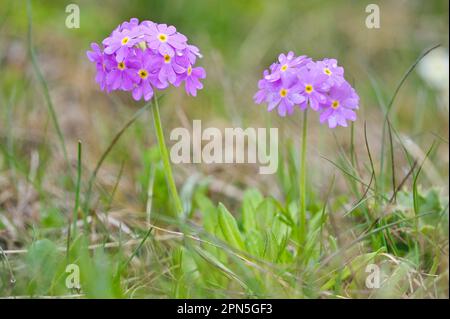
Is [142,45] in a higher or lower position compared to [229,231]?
higher

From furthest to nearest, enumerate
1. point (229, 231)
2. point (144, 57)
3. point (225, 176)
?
point (225, 176), point (229, 231), point (144, 57)

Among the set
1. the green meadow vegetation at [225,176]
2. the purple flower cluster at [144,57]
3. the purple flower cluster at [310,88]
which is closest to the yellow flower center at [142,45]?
the purple flower cluster at [144,57]

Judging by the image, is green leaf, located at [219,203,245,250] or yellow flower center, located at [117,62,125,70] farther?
green leaf, located at [219,203,245,250]

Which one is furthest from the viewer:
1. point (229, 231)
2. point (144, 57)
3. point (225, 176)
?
point (225, 176)

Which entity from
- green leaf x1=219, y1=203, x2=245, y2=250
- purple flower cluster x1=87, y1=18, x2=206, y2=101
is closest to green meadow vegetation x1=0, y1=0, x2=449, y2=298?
green leaf x1=219, y1=203, x2=245, y2=250

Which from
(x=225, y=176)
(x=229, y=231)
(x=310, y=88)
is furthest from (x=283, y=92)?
(x=225, y=176)

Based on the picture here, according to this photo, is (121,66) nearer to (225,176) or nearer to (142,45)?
(142,45)

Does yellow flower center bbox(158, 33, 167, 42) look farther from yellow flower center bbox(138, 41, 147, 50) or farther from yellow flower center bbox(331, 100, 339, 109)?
yellow flower center bbox(331, 100, 339, 109)

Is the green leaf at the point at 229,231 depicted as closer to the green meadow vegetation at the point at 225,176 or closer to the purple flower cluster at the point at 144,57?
the green meadow vegetation at the point at 225,176
